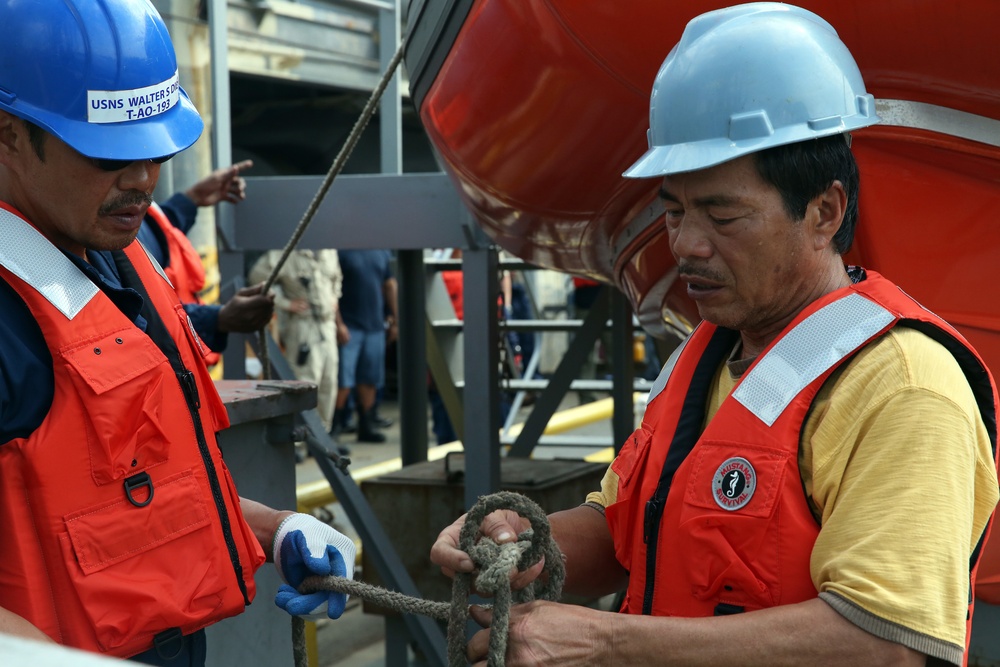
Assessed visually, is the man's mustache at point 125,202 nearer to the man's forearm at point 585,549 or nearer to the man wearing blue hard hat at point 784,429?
the man wearing blue hard hat at point 784,429

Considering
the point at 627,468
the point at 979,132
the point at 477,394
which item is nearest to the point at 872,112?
the point at 979,132

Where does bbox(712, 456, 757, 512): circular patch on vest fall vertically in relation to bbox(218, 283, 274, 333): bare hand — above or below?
below

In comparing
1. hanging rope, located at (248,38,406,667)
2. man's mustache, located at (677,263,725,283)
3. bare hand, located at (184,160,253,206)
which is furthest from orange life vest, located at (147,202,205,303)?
man's mustache, located at (677,263,725,283)

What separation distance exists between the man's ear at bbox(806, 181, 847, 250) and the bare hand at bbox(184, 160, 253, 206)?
271 cm

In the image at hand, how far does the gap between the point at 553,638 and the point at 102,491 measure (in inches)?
26.6

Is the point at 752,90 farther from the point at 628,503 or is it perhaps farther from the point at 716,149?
the point at 628,503

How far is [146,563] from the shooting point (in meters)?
1.57

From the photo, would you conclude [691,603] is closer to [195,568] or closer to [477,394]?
[195,568]

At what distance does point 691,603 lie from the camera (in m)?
1.36

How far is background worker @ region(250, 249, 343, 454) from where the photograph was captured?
6.66m

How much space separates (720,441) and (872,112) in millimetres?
501

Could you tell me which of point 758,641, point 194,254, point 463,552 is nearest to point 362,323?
point 194,254

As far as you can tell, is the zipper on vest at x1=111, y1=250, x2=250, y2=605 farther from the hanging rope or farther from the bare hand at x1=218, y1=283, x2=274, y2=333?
the bare hand at x1=218, y1=283, x2=274, y2=333

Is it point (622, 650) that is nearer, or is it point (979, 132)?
point (622, 650)
